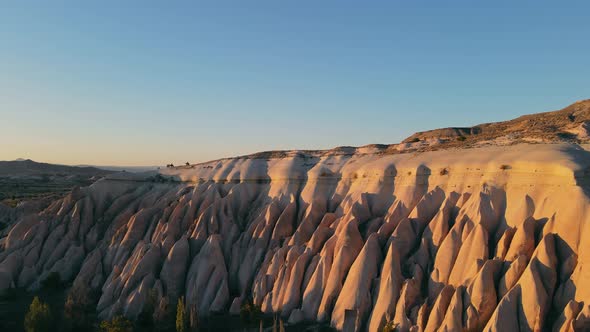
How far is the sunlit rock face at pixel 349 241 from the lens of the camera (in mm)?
22811

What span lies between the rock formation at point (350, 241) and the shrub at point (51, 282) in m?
1.45

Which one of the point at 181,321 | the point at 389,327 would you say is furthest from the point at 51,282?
the point at 389,327

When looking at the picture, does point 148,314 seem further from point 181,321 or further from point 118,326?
point 181,321

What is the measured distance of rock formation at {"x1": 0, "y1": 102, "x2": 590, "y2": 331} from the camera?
898 inches

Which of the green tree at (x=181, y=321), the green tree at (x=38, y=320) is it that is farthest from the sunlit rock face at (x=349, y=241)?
the green tree at (x=38, y=320)

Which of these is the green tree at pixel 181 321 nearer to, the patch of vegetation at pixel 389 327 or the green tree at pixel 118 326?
the green tree at pixel 118 326

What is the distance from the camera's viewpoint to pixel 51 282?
38.6m

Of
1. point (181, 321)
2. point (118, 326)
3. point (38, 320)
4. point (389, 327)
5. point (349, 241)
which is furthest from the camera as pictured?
point (349, 241)

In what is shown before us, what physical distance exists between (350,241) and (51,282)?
958 inches

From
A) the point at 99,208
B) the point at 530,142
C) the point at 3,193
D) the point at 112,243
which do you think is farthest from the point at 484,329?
the point at 3,193

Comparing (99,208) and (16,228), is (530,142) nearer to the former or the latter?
(99,208)

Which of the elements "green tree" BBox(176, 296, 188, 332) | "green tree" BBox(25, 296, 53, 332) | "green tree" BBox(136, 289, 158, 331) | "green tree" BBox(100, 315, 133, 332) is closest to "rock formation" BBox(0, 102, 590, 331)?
"green tree" BBox(136, 289, 158, 331)

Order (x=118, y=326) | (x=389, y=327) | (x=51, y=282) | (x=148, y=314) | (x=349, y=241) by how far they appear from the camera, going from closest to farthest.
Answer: (x=389, y=327)
(x=118, y=326)
(x=349, y=241)
(x=148, y=314)
(x=51, y=282)

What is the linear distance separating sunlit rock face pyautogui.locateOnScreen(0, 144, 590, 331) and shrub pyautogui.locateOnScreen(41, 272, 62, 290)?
135cm
